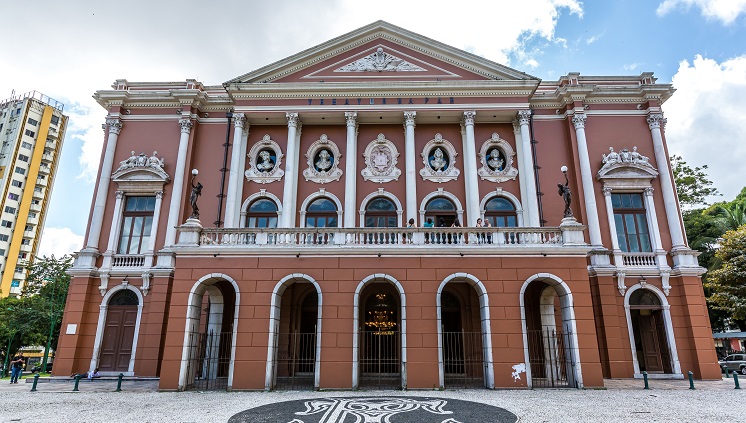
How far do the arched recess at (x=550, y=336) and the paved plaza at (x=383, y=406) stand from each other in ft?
3.37

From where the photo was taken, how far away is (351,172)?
20.8 metres

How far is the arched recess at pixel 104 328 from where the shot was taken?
18.6 metres

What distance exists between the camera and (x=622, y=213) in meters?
20.3

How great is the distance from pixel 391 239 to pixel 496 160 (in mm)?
9052

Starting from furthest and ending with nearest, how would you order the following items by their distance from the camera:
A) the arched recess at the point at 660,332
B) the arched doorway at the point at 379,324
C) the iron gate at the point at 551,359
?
the arched recess at the point at 660,332
the arched doorway at the point at 379,324
the iron gate at the point at 551,359

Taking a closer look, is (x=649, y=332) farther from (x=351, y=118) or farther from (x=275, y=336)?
(x=351, y=118)

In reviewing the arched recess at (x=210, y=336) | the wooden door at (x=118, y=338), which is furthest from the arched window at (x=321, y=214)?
the wooden door at (x=118, y=338)

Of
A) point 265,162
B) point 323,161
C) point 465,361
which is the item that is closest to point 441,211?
point 323,161

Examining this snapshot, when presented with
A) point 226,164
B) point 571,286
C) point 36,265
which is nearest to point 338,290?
point 571,286

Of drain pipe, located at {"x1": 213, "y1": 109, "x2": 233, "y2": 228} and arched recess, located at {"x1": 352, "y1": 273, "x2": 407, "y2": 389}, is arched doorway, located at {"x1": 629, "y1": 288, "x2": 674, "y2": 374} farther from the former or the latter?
drain pipe, located at {"x1": 213, "y1": 109, "x2": 233, "y2": 228}

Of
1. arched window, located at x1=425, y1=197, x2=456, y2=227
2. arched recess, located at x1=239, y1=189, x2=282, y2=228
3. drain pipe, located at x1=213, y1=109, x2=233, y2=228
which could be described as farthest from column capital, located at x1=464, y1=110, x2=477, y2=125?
drain pipe, located at x1=213, y1=109, x2=233, y2=228

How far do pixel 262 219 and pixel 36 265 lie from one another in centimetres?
3036

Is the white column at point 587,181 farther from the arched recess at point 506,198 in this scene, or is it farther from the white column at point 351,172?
the white column at point 351,172

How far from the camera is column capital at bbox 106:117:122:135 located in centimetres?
2172
